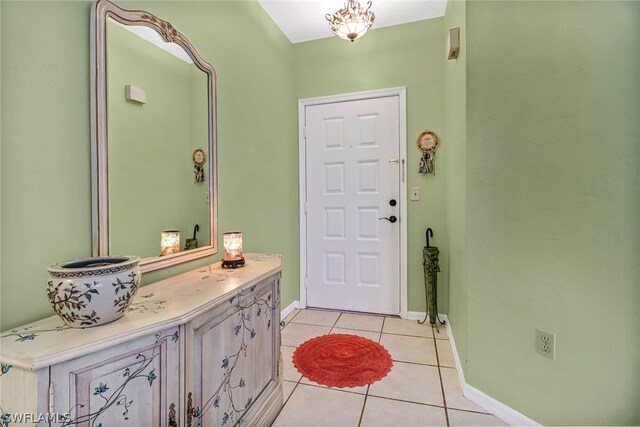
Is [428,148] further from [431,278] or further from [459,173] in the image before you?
[431,278]

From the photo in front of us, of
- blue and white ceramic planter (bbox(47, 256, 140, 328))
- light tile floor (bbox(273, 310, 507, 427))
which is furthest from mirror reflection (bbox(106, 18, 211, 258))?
light tile floor (bbox(273, 310, 507, 427))

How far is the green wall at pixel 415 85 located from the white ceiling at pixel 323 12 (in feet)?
0.28

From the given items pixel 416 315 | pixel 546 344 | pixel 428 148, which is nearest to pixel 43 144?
pixel 546 344

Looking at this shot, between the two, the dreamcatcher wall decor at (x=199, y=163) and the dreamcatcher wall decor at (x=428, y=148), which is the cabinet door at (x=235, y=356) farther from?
the dreamcatcher wall decor at (x=428, y=148)

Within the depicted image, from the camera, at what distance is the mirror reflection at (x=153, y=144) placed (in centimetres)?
114

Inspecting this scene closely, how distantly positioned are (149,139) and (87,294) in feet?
2.53

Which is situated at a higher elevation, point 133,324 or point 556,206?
point 556,206

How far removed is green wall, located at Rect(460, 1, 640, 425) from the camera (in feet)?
3.77

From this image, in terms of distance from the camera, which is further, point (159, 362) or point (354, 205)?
point (354, 205)

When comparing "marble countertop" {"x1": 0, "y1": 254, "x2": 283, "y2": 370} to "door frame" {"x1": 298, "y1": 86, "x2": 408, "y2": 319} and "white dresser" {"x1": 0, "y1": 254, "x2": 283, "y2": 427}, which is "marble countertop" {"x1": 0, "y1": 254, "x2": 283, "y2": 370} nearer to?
"white dresser" {"x1": 0, "y1": 254, "x2": 283, "y2": 427}

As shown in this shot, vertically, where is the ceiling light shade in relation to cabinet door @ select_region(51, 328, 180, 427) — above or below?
above

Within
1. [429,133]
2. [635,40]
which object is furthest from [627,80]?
[429,133]

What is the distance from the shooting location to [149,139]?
1.29 meters

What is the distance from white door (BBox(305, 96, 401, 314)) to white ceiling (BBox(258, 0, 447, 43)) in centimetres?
67
